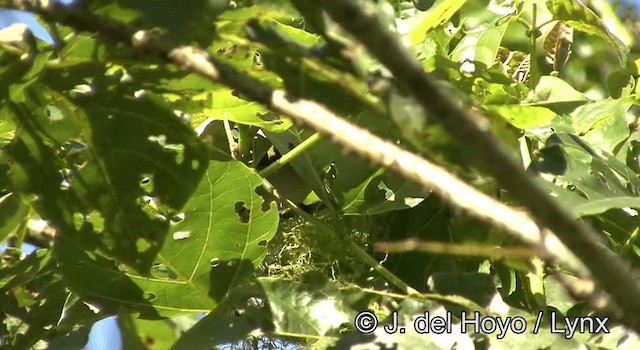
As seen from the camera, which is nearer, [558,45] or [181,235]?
[181,235]

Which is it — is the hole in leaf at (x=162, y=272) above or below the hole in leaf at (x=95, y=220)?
below

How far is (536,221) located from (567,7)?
1.93ft

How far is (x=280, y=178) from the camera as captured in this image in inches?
33.2

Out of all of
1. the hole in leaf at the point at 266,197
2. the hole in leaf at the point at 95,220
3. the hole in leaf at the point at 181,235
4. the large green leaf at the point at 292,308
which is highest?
the hole in leaf at the point at 95,220

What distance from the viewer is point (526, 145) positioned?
30.2 inches

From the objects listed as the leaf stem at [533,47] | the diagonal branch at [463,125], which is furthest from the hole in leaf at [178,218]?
the diagonal branch at [463,125]

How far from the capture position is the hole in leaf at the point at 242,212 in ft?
2.31

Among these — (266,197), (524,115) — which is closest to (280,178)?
(266,197)

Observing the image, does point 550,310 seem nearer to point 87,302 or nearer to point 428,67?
point 428,67

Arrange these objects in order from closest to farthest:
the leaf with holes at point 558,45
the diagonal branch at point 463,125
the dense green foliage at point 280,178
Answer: the diagonal branch at point 463,125 → the dense green foliage at point 280,178 → the leaf with holes at point 558,45

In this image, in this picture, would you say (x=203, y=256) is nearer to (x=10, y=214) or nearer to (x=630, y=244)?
(x=10, y=214)

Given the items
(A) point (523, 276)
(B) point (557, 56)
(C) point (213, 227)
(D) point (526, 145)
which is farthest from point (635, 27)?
(C) point (213, 227)

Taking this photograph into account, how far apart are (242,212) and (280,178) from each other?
131 mm

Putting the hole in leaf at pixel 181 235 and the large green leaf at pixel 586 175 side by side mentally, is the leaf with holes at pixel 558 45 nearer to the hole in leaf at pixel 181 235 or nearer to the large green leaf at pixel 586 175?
the large green leaf at pixel 586 175
